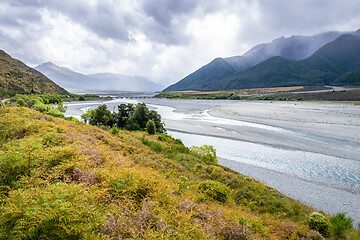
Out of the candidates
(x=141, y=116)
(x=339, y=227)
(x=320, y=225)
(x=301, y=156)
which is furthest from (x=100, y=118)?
(x=339, y=227)

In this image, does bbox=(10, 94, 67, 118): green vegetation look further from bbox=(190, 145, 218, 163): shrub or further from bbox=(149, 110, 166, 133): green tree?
bbox=(190, 145, 218, 163): shrub

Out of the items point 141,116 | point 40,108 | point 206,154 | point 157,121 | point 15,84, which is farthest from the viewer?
point 15,84

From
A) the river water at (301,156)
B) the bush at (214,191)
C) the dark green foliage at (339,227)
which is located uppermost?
the bush at (214,191)

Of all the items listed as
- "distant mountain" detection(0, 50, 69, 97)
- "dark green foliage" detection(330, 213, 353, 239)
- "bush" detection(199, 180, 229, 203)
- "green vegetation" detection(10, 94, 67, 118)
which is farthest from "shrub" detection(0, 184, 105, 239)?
"distant mountain" detection(0, 50, 69, 97)

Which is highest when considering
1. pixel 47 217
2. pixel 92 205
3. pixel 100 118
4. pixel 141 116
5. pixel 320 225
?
pixel 47 217

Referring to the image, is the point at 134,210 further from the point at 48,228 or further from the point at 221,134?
the point at 221,134

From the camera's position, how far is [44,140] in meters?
7.36

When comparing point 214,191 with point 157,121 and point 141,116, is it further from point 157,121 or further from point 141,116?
point 141,116

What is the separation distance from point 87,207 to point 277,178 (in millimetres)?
17284

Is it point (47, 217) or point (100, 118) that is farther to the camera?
point (100, 118)

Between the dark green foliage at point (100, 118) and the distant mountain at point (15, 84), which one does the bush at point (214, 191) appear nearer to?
the dark green foliage at point (100, 118)

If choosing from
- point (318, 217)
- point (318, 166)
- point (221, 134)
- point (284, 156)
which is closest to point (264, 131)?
point (221, 134)

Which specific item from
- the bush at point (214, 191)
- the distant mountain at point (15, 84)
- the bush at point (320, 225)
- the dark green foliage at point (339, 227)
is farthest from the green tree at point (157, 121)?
the distant mountain at point (15, 84)

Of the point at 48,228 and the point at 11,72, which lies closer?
the point at 48,228
